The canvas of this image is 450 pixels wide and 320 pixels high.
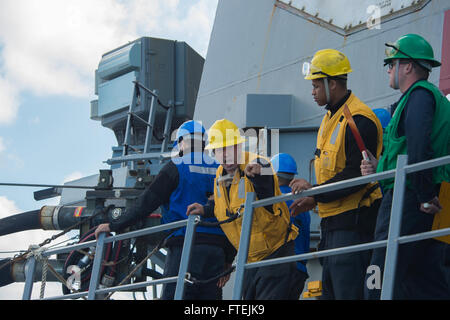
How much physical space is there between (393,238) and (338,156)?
853mm

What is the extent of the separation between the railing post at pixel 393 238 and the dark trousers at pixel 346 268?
1.89ft

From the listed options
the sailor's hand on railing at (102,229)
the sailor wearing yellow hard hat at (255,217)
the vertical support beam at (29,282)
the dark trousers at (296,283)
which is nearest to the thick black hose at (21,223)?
the vertical support beam at (29,282)

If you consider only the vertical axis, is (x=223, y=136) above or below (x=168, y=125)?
below

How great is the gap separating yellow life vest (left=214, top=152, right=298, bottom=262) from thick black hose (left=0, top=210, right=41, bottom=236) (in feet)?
17.3

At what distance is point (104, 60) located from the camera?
12547mm

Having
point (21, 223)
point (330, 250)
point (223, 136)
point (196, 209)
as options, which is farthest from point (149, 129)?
point (330, 250)

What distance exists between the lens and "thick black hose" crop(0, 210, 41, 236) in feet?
28.5

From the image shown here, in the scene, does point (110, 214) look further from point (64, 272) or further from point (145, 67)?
point (145, 67)

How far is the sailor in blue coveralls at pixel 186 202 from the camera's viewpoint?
4.50 m

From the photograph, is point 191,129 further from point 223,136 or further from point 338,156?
point 338,156

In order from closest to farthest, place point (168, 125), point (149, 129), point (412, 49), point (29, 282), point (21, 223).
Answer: point (412, 49)
point (29, 282)
point (21, 223)
point (149, 129)
point (168, 125)

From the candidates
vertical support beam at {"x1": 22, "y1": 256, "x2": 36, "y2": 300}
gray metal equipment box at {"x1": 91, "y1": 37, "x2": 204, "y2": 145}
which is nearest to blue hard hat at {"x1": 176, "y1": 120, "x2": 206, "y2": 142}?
vertical support beam at {"x1": 22, "y1": 256, "x2": 36, "y2": 300}

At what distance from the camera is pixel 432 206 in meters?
3.09

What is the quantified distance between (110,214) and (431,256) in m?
5.15
